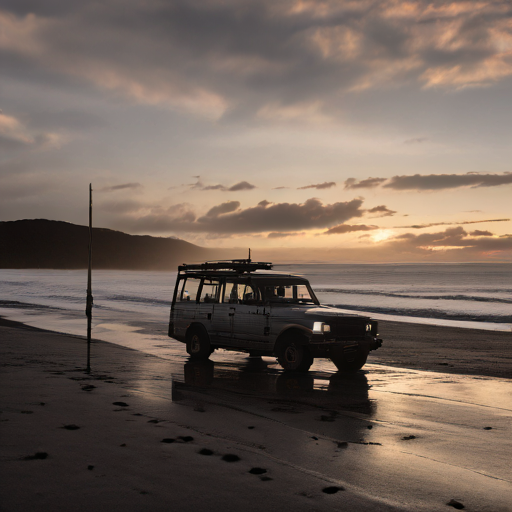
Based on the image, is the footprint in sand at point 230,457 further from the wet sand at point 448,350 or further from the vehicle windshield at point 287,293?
the wet sand at point 448,350

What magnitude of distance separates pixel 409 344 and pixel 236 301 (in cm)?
713

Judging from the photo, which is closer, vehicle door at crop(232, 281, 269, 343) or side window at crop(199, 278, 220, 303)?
vehicle door at crop(232, 281, 269, 343)

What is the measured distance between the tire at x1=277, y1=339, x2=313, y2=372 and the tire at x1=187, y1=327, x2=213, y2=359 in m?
2.46

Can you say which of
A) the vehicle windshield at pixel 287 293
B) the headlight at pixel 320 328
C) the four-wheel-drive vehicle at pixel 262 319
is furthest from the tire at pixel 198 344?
the headlight at pixel 320 328

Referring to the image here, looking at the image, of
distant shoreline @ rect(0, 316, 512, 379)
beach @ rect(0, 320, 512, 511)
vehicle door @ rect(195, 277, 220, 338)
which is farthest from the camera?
vehicle door @ rect(195, 277, 220, 338)

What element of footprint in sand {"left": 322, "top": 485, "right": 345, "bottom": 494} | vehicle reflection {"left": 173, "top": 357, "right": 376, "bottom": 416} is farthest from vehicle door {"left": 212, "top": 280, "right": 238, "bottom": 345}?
footprint in sand {"left": 322, "top": 485, "right": 345, "bottom": 494}

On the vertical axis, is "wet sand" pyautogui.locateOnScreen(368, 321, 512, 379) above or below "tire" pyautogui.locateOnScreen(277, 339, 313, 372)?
below

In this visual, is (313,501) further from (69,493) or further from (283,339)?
(283,339)

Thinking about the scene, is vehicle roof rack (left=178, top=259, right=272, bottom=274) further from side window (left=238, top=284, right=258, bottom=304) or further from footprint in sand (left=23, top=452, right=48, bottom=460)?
footprint in sand (left=23, top=452, right=48, bottom=460)

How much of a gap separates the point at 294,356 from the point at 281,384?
1459mm

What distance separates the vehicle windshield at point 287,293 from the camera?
43.2ft

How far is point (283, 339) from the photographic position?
40.9 ft

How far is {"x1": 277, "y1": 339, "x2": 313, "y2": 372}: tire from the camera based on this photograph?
12.1 metres

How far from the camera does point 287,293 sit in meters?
13.4
